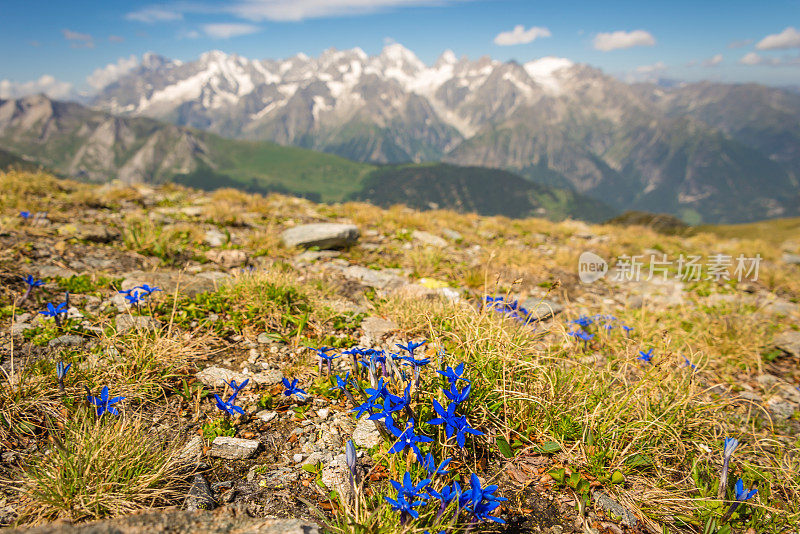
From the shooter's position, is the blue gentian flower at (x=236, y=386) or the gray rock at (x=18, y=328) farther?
the gray rock at (x=18, y=328)

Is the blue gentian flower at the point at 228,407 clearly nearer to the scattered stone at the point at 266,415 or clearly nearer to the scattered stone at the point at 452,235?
the scattered stone at the point at 266,415

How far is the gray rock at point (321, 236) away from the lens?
8055 mm

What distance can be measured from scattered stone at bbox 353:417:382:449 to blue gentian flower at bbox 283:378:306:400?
0.60m

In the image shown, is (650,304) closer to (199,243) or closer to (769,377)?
(769,377)

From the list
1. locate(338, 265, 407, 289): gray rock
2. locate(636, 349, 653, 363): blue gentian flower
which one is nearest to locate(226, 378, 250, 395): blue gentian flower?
locate(338, 265, 407, 289): gray rock

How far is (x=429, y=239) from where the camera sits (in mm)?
9797

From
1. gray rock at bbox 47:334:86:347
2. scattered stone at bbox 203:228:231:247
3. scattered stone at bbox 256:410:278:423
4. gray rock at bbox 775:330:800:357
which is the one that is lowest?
gray rock at bbox 775:330:800:357

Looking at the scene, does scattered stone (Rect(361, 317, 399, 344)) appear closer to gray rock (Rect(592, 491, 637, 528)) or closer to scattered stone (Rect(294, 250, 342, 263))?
gray rock (Rect(592, 491, 637, 528))

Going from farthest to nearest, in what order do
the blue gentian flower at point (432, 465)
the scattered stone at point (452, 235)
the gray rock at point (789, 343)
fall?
1. the scattered stone at point (452, 235)
2. the gray rock at point (789, 343)
3. the blue gentian flower at point (432, 465)

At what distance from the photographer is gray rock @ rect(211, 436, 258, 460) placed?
2686 millimetres

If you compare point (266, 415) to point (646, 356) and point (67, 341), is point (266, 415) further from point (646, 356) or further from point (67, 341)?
point (646, 356)

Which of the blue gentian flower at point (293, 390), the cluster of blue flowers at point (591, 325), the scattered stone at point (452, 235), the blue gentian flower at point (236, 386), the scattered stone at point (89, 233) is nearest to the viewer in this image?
the blue gentian flower at point (236, 386)

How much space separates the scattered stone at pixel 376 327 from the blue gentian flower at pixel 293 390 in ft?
3.28

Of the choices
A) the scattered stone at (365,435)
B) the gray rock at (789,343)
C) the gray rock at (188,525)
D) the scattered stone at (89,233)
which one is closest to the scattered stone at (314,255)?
the scattered stone at (89,233)
